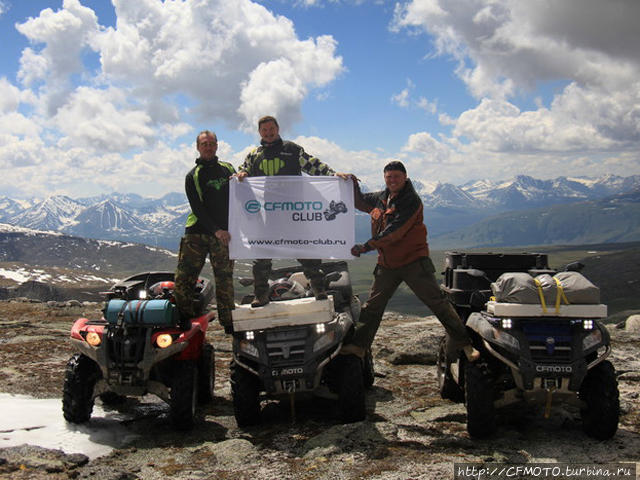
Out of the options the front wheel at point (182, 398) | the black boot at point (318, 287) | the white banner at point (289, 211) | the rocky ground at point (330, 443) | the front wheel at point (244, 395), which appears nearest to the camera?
the rocky ground at point (330, 443)

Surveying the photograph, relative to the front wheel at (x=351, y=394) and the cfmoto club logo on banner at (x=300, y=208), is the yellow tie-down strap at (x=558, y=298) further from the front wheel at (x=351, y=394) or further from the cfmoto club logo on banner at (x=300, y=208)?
the cfmoto club logo on banner at (x=300, y=208)

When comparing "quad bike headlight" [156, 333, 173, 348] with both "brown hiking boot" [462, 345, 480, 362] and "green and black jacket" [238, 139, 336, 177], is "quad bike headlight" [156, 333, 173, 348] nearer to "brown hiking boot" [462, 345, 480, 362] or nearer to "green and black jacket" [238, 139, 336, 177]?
"green and black jacket" [238, 139, 336, 177]

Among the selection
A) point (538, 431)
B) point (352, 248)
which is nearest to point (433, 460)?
point (538, 431)

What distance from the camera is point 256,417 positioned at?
7.88 metres

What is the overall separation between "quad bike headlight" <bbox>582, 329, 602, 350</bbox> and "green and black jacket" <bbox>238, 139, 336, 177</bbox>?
4808 mm

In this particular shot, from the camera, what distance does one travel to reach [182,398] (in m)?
7.59

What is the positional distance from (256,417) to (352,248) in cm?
318

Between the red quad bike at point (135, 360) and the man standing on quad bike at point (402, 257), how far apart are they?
2.62 metres

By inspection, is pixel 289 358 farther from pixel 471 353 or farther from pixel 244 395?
pixel 471 353

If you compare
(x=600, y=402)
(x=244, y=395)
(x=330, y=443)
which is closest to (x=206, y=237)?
(x=244, y=395)

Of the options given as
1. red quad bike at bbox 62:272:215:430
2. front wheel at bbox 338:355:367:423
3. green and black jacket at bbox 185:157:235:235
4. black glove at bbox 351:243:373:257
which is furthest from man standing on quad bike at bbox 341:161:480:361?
red quad bike at bbox 62:272:215:430

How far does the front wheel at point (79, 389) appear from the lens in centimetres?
765

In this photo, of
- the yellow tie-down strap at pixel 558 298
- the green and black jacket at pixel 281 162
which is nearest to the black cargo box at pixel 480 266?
the yellow tie-down strap at pixel 558 298

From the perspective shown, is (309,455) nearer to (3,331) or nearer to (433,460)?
(433,460)
